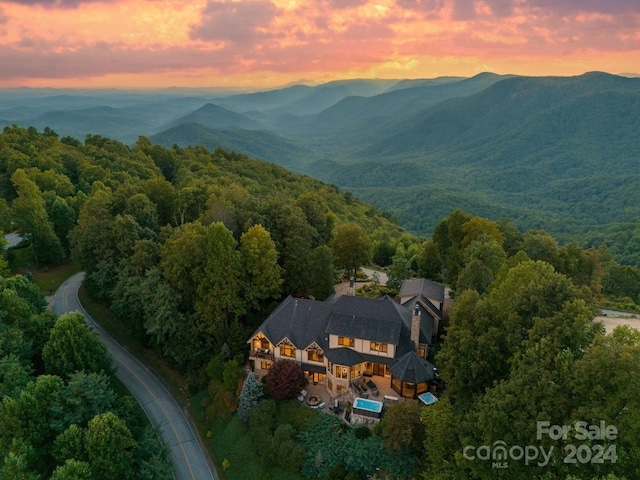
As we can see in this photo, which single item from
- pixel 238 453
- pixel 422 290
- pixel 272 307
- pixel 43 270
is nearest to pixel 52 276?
pixel 43 270

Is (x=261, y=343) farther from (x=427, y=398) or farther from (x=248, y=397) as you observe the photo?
(x=427, y=398)

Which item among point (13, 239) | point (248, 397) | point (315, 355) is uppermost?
point (315, 355)

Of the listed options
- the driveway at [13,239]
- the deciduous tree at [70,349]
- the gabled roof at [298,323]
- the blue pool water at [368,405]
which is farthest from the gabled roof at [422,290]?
the driveway at [13,239]

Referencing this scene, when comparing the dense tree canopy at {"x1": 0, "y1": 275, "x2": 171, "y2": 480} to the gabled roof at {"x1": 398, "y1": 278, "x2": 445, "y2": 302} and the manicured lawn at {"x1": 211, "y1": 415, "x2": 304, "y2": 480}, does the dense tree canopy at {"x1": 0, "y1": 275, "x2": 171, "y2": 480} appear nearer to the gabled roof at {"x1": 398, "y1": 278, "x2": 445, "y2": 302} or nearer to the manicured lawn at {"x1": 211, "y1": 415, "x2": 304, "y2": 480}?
the manicured lawn at {"x1": 211, "y1": 415, "x2": 304, "y2": 480}

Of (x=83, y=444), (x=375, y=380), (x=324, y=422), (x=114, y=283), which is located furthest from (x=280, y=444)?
(x=114, y=283)

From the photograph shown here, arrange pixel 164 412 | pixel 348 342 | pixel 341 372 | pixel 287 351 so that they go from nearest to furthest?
pixel 341 372 → pixel 348 342 → pixel 287 351 → pixel 164 412

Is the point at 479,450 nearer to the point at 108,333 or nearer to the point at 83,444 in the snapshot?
the point at 83,444
